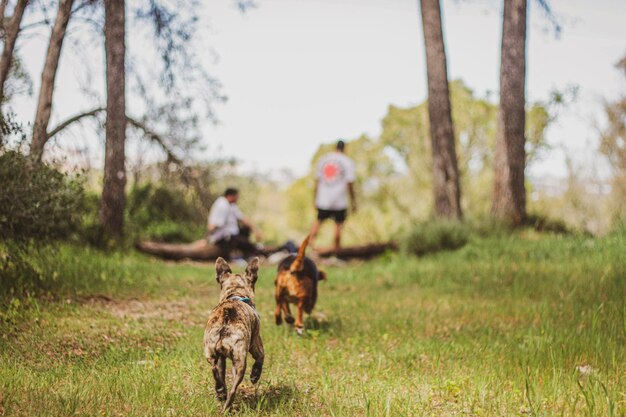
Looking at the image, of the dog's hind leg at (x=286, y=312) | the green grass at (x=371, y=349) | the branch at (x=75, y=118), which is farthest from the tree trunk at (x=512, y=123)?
the branch at (x=75, y=118)

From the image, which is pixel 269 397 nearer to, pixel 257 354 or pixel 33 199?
pixel 257 354

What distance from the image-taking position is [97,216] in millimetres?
12062

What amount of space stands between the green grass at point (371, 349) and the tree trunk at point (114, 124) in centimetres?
294

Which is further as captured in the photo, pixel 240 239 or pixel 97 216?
pixel 240 239

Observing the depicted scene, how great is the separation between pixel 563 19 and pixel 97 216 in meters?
10.8

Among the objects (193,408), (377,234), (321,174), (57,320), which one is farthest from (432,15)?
(377,234)

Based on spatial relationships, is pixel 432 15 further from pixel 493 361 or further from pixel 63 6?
pixel 493 361

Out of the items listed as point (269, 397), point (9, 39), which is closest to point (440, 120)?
point (9, 39)

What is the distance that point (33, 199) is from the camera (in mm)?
6355

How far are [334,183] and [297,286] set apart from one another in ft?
23.7

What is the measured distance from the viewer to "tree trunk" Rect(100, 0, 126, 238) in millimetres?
10961

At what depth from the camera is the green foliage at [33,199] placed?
6102 millimetres

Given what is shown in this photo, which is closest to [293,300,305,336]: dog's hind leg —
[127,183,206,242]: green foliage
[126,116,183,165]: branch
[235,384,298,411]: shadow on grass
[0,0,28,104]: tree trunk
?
[235,384,298,411]: shadow on grass

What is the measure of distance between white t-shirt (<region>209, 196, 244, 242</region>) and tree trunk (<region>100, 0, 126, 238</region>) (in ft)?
6.50
